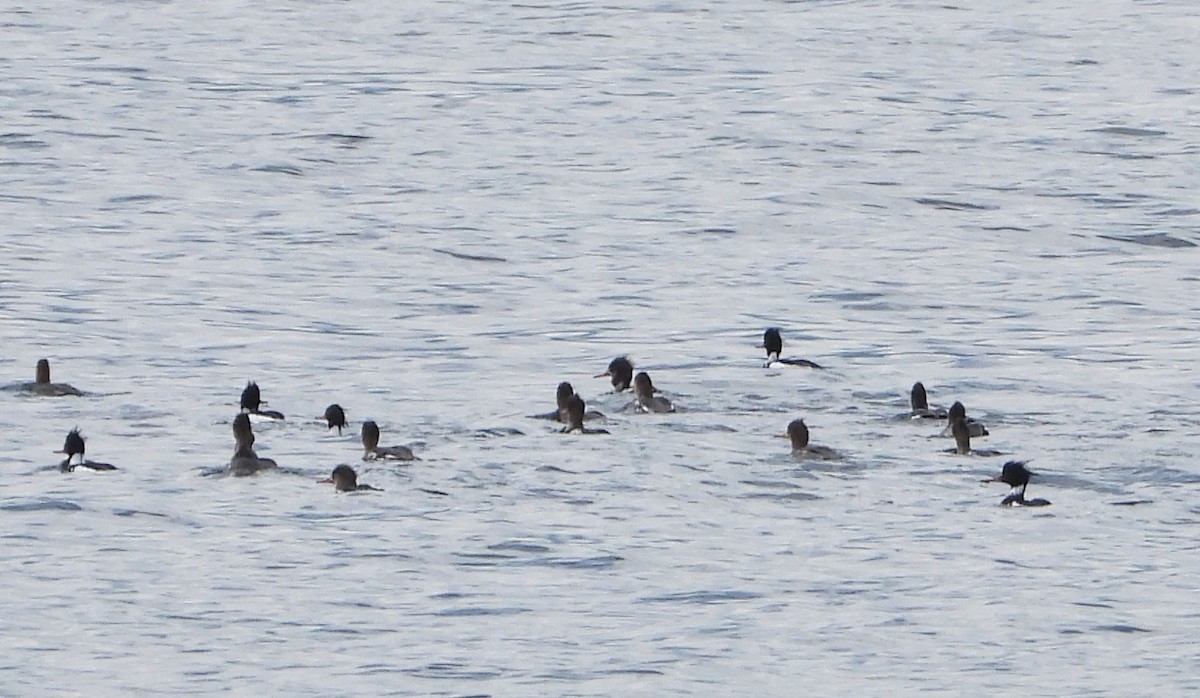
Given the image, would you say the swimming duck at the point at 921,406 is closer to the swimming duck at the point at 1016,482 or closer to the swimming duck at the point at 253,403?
the swimming duck at the point at 1016,482

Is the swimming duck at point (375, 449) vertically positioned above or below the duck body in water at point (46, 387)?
below

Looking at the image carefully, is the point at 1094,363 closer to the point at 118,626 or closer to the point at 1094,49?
the point at 118,626

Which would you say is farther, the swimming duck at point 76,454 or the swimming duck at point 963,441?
the swimming duck at point 963,441

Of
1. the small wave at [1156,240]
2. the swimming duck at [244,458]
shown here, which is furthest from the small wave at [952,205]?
the swimming duck at [244,458]

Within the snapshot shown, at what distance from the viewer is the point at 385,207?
33750 millimetres

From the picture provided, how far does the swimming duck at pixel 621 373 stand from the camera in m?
23.0

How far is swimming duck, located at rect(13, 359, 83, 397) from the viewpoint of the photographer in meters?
22.2

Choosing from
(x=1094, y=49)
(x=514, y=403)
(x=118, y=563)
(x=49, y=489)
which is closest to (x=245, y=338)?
(x=514, y=403)

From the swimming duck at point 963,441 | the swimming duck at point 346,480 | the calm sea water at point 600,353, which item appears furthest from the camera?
the swimming duck at point 963,441

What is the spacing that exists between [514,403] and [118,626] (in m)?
7.07

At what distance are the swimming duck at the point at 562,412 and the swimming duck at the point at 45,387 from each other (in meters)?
3.87

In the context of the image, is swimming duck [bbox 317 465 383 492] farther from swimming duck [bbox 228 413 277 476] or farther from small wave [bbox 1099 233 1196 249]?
small wave [bbox 1099 233 1196 249]

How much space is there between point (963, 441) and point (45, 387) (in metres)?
7.50

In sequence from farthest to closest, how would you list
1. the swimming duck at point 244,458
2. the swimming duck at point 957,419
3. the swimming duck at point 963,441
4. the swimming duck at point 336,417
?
the swimming duck at point 336,417 → the swimming duck at point 957,419 → the swimming duck at point 963,441 → the swimming duck at point 244,458
